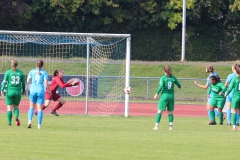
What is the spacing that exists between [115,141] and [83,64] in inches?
960

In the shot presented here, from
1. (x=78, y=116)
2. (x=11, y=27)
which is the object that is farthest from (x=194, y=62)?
(x=78, y=116)

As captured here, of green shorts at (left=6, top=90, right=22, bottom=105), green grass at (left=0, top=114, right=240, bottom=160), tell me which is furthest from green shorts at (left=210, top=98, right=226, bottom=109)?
green shorts at (left=6, top=90, right=22, bottom=105)

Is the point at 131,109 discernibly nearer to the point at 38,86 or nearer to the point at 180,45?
the point at 38,86

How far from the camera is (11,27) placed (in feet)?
161

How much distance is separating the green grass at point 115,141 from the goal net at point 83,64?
5.15 meters

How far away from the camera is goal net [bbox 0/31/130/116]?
1016 inches

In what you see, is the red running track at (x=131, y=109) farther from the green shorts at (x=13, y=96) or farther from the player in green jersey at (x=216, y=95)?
the green shorts at (x=13, y=96)

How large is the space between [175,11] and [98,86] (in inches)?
693

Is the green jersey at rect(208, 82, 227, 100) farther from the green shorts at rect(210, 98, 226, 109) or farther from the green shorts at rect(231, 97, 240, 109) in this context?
the green shorts at rect(231, 97, 240, 109)

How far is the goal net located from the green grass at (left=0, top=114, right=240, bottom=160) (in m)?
5.15

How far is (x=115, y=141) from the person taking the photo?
1531 cm

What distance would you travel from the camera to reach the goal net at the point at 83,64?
25.8m

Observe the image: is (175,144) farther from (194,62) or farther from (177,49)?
(177,49)

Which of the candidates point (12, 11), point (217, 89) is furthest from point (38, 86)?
point (12, 11)
